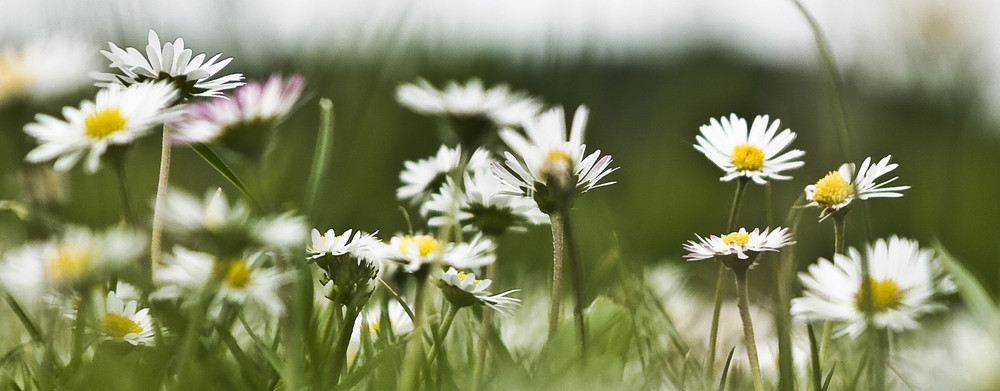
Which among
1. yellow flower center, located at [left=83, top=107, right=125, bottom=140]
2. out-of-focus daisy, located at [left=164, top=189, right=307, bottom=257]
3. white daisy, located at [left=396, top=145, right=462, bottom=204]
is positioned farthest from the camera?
white daisy, located at [left=396, top=145, right=462, bottom=204]

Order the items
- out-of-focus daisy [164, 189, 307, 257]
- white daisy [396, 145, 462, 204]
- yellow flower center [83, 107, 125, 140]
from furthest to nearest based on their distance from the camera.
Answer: white daisy [396, 145, 462, 204]
yellow flower center [83, 107, 125, 140]
out-of-focus daisy [164, 189, 307, 257]

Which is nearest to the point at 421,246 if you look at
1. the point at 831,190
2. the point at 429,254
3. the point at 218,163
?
the point at 429,254

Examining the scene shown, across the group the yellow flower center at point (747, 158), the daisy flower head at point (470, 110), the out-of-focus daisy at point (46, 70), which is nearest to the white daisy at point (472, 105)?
the daisy flower head at point (470, 110)

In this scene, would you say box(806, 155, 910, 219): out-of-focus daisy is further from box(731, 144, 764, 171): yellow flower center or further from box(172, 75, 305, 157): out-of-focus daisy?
box(172, 75, 305, 157): out-of-focus daisy

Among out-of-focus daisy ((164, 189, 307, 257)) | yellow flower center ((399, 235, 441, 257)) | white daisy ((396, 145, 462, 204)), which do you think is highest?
out-of-focus daisy ((164, 189, 307, 257))

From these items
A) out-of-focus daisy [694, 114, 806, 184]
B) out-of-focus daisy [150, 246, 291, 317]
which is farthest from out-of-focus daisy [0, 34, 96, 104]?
out-of-focus daisy [694, 114, 806, 184]

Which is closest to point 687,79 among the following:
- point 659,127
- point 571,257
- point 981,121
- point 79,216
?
point 659,127

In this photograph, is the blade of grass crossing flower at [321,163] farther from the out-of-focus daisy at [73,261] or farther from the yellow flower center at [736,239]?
the yellow flower center at [736,239]

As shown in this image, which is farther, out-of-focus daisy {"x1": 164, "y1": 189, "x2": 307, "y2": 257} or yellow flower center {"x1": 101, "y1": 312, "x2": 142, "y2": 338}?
yellow flower center {"x1": 101, "y1": 312, "x2": 142, "y2": 338}
